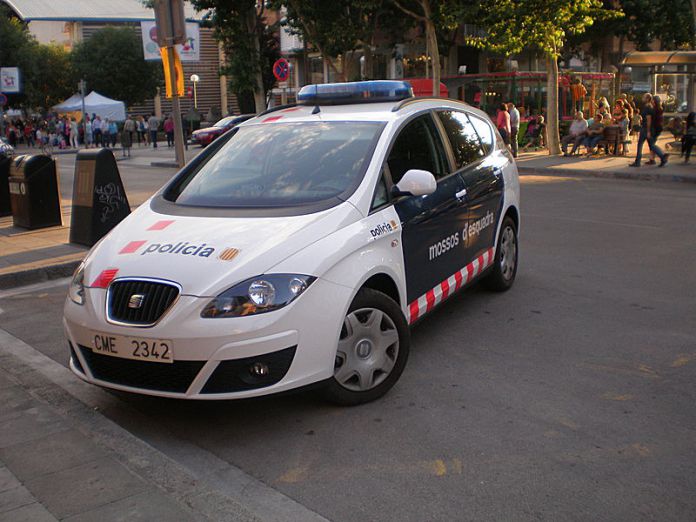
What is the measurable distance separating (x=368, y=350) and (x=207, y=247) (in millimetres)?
1115

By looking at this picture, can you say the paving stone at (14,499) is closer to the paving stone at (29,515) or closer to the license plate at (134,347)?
the paving stone at (29,515)

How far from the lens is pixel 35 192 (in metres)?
10.8

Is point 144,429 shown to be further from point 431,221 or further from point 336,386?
point 431,221

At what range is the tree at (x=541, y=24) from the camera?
2083 centimetres

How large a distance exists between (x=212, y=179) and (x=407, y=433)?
232 cm

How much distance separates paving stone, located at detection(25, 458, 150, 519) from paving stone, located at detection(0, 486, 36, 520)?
3 cm

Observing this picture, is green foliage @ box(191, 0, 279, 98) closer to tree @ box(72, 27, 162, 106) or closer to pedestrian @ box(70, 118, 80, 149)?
pedestrian @ box(70, 118, 80, 149)

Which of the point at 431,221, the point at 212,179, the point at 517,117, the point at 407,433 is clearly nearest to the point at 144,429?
the point at 407,433

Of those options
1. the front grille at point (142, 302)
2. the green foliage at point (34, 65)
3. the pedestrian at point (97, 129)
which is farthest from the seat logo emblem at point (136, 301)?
the green foliage at point (34, 65)

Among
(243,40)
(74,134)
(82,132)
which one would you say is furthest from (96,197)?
(82,132)

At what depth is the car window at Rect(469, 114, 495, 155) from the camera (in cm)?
671

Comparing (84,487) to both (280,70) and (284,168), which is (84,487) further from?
(280,70)

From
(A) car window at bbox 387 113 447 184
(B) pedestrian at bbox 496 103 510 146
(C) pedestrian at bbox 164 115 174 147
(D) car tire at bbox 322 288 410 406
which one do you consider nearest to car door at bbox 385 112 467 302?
(A) car window at bbox 387 113 447 184

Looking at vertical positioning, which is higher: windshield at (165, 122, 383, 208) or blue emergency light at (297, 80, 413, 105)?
blue emergency light at (297, 80, 413, 105)
